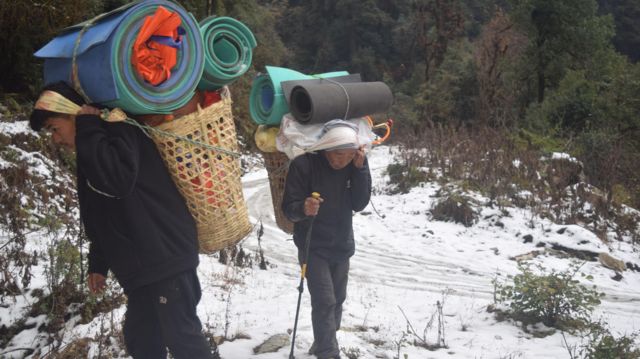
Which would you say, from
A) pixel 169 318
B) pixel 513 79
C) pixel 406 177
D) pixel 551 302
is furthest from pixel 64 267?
pixel 513 79

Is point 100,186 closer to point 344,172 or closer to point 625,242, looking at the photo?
point 344,172

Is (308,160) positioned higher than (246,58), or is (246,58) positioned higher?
(246,58)

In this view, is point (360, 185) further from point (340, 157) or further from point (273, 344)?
point (273, 344)

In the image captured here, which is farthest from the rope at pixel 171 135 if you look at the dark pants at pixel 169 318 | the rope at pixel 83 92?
the dark pants at pixel 169 318

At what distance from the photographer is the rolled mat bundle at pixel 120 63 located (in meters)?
2.20

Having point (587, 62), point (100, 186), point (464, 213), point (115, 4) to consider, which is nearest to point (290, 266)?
point (464, 213)

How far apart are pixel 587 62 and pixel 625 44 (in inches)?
985

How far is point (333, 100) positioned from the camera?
319 centimetres

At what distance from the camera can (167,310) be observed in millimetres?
2529

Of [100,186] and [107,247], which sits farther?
[107,247]

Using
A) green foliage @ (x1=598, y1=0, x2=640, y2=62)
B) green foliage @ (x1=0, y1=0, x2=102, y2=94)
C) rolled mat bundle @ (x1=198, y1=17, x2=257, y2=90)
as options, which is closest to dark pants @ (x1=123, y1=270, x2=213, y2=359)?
rolled mat bundle @ (x1=198, y1=17, x2=257, y2=90)

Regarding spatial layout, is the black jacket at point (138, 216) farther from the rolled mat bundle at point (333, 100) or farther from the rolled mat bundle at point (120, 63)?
the rolled mat bundle at point (333, 100)

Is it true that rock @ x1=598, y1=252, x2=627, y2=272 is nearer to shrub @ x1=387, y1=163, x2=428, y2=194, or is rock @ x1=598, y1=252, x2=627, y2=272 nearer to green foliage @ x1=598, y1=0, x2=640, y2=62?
shrub @ x1=387, y1=163, x2=428, y2=194

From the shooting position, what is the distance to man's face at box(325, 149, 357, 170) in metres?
3.29
